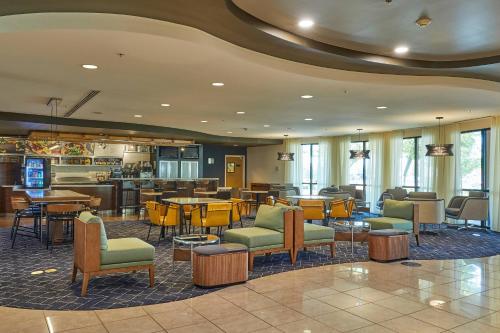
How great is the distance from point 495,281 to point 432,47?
3231 millimetres

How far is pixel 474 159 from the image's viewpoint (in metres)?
10.7

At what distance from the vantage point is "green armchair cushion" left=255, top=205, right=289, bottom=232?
6195 mm

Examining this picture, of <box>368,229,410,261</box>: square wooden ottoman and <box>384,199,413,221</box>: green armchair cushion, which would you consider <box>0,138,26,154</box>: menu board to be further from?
<box>368,229,410,261</box>: square wooden ottoman

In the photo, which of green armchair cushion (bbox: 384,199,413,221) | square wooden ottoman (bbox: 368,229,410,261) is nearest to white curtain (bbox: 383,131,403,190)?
green armchair cushion (bbox: 384,199,413,221)

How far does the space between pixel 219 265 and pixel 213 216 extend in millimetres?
2558

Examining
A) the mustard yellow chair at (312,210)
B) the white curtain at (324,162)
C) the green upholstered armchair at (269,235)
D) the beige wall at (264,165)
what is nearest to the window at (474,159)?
the mustard yellow chair at (312,210)

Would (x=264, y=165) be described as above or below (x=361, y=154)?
below

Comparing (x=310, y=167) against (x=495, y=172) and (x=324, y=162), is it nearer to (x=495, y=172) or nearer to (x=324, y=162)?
(x=324, y=162)

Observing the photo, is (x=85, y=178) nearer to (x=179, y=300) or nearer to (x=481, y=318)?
(x=179, y=300)

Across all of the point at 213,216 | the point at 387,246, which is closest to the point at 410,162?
the point at 387,246

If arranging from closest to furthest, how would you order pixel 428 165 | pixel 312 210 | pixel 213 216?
pixel 213 216 → pixel 312 210 → pixel 428 165

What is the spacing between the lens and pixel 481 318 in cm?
394

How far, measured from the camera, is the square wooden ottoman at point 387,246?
20.9 feet

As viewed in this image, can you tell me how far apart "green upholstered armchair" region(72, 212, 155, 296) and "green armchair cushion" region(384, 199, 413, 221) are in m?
5.26
